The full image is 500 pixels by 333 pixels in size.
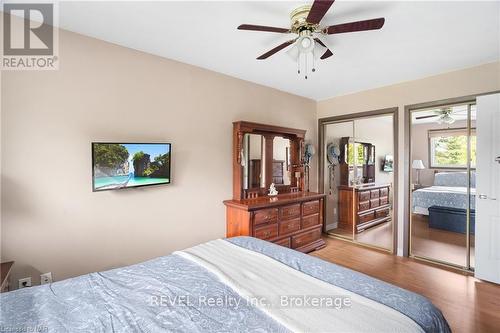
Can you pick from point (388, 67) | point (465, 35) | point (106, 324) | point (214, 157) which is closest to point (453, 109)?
point (388, 67)

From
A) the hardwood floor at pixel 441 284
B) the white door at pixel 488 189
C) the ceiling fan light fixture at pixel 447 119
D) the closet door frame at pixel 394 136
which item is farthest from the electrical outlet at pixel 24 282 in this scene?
the ceiling fan light fixture at pixel 447 119

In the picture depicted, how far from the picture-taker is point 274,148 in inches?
152

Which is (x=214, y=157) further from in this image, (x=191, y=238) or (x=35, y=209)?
(x=35, y=209)

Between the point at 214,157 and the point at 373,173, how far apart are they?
3451mm

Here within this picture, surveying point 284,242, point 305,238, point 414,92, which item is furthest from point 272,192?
point 414,92

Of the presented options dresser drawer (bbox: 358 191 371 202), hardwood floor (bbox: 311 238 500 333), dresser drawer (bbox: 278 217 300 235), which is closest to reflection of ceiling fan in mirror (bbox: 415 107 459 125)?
dresser drawer (bbox: 358 191 371 202)

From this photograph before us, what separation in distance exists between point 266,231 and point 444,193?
3.33m

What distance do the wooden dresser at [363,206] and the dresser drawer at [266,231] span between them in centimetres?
196

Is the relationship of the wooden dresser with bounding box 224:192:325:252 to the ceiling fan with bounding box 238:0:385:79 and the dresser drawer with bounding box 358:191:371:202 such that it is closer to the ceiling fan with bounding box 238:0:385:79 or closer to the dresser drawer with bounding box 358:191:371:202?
the dresser drawer with bounding box 358:191:371:202

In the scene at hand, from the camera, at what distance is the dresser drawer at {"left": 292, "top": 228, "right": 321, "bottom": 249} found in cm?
357

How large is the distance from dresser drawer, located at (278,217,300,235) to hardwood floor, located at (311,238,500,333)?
1.96 ft

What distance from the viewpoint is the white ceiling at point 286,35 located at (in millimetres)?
1896

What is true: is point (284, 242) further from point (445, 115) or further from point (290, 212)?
point (445, 115)

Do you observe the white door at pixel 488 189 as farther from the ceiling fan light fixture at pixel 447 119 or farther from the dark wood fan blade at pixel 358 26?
the dark wood fan blade at pixel 358 26
